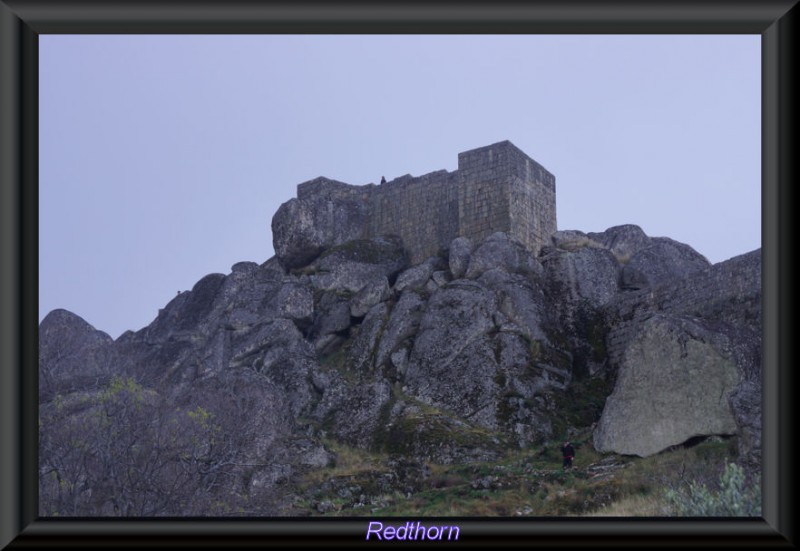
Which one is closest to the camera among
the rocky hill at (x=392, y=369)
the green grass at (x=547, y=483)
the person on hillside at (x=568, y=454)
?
the green grass at (x=547, y=483)

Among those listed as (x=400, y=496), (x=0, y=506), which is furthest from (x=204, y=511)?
(x=0, y=506)

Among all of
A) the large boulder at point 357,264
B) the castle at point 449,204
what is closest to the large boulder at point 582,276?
the castle at point 449,204

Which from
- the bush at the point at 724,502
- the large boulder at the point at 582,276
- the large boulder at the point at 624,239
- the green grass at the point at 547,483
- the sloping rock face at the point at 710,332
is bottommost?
the green grass at the point at 547,483

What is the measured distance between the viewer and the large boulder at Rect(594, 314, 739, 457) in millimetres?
25172

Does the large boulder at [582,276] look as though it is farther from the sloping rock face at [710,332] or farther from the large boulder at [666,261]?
the large boulder at [666,261]

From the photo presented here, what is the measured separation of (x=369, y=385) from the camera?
1296 inches

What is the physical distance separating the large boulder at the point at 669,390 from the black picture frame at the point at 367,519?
17567 millimetres

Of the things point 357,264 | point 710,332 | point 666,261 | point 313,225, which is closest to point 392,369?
point 357,264

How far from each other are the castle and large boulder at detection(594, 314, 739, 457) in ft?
37.6

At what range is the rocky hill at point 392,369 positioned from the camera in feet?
79.0

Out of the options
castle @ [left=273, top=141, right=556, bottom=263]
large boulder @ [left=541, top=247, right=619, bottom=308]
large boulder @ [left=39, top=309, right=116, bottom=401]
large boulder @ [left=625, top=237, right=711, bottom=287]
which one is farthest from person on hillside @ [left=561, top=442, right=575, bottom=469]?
large boulder @ [left=39, top=309, right=116, bottom=401]

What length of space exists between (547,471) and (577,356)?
27.1ft

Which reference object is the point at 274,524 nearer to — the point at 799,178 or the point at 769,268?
the point at 769,268

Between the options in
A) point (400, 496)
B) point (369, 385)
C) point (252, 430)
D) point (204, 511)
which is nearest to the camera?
point (204, 511)
